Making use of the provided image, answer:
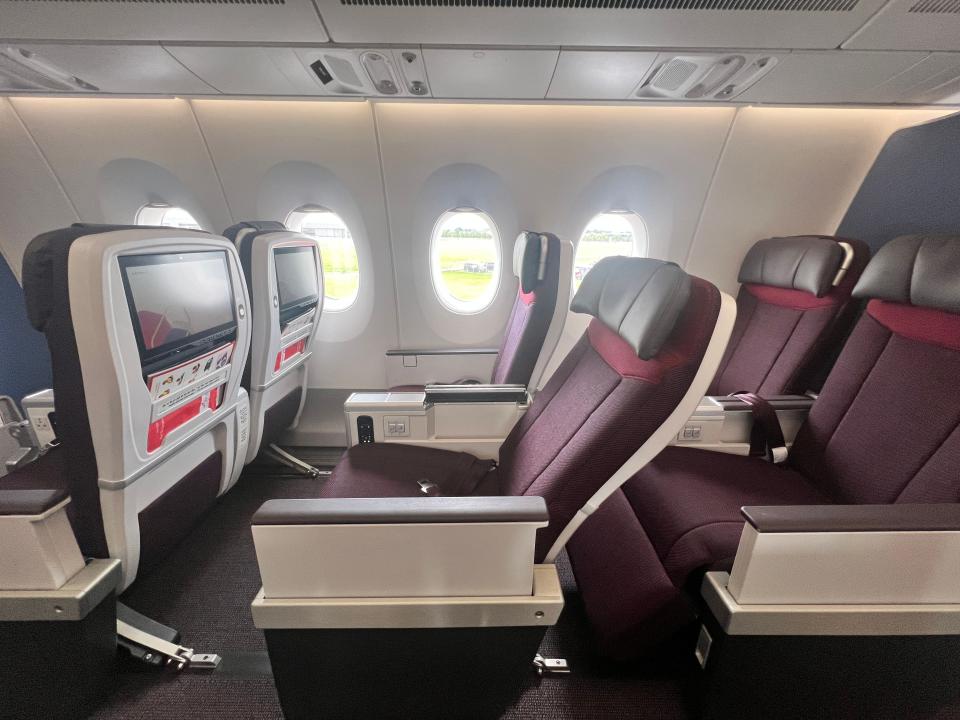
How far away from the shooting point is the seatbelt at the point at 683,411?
102 centimetres

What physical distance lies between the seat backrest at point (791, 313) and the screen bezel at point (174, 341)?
2.82m

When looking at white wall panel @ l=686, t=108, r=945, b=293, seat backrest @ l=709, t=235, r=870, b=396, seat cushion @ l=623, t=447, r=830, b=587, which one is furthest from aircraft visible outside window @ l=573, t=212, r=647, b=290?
seat cushion @ l=623, t=447, r=830, b=587

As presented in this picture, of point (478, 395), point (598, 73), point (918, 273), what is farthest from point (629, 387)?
point (598, 73)

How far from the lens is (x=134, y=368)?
115 cm

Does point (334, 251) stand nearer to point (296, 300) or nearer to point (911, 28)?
point (296, 300)

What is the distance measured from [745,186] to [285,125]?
3374mm

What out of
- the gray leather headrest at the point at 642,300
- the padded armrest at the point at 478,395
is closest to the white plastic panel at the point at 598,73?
the gray leather headrest at the point at 642,300

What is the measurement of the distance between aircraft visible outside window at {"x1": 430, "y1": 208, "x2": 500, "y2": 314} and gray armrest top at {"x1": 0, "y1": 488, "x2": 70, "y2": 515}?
2552 mm

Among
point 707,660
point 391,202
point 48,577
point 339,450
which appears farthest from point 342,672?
point 391,202

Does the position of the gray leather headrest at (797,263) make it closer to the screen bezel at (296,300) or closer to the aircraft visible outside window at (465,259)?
the aircraft visible outside window at (465,259)

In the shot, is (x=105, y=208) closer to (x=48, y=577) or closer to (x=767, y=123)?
(x=48, y=577)

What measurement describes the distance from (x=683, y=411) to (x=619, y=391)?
169mm

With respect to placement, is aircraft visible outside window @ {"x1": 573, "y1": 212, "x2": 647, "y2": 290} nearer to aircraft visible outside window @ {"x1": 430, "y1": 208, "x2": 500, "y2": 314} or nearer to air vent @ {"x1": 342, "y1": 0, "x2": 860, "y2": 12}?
aircraft visible outside window @ {"x1": 430, "y1": 208, "x2": 500, "y2": 314}

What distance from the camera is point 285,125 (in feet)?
8.84
